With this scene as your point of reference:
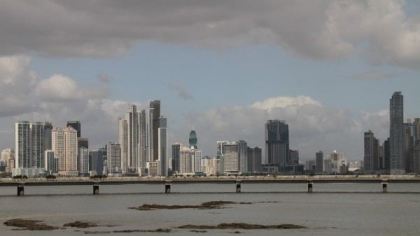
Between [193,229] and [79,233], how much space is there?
1345 centimetres

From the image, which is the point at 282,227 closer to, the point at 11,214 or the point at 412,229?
the point at 412,229

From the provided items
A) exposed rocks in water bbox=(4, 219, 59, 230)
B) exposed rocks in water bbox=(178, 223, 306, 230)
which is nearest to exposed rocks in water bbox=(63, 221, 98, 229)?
exposed rocks in water bbox=(4, 219, 59, 230)

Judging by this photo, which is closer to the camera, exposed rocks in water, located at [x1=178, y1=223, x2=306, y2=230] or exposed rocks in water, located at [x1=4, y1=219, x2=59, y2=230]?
exposed rocks in water, located at [x1=178, y1=223, x2=306, y2=230]

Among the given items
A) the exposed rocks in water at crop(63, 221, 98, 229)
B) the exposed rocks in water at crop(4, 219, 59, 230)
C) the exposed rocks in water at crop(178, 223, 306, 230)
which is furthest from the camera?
the exposed rocks in water at crop(63, 221, 98, 229)

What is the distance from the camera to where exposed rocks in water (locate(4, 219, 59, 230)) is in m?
94.4

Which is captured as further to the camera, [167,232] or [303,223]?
[303,223]

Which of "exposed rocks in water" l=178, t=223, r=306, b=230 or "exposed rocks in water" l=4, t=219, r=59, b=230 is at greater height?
"exposed rocks in water" l=178, t=223, r=306, b=230

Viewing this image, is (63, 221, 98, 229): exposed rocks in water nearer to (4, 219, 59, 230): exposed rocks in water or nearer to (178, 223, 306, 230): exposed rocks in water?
(4, 219, 59, 230): exposed rocks in water

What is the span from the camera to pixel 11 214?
124 meters

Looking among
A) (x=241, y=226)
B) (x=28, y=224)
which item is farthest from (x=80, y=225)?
(x=241, y=226)

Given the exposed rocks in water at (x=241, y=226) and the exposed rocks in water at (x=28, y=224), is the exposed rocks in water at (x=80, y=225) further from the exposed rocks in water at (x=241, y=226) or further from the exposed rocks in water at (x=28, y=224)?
the exposed rocks in water at (x=241, y=226)

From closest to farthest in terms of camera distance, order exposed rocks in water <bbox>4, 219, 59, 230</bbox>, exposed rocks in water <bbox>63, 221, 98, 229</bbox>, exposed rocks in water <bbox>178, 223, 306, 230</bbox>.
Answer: exposed rocks in water <bbox>178, 223, 306, 230</bbox> < exposed rocks in water <bbox>4, 219, 59, 230</bbox> < exposed rocks in water <bbox>63, 221, 98, 229</bbox>

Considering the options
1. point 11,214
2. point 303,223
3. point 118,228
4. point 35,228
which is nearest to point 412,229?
point 303,223

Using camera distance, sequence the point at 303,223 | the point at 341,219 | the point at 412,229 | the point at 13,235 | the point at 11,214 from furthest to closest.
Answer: the point at 11,214, the point at 341,219, the point at 303,223, the point at 412,229, the point at 13,235
